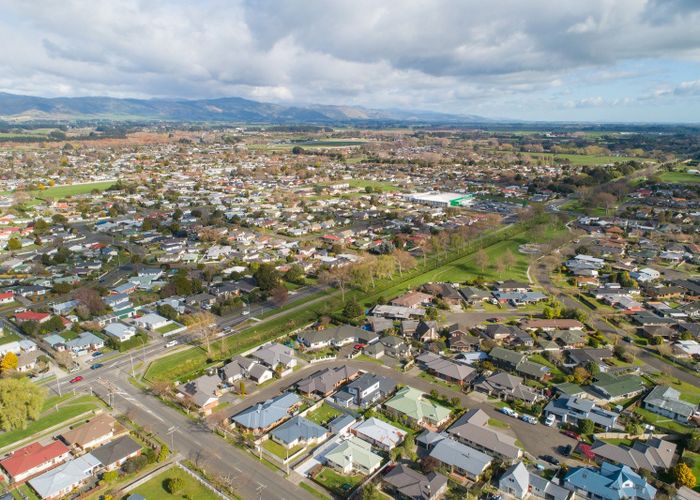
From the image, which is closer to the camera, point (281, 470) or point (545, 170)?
point (281, 470)

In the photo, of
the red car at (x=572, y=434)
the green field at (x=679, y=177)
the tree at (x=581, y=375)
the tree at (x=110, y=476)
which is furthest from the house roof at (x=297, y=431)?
the green field at (x=679, y=177)

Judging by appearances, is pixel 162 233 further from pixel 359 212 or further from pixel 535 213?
pixel 535 213

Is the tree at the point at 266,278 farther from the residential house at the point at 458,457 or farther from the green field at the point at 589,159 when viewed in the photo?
the green field at the point at 589,159

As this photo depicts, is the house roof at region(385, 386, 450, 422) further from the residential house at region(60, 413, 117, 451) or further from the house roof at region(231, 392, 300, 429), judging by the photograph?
the residential house at region(60, 413, 117, 451)

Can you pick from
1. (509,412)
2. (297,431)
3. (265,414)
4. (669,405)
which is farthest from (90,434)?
(669,405)

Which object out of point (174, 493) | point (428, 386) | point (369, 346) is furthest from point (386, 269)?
point (174, 493)

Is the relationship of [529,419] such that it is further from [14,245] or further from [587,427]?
[14,245]
